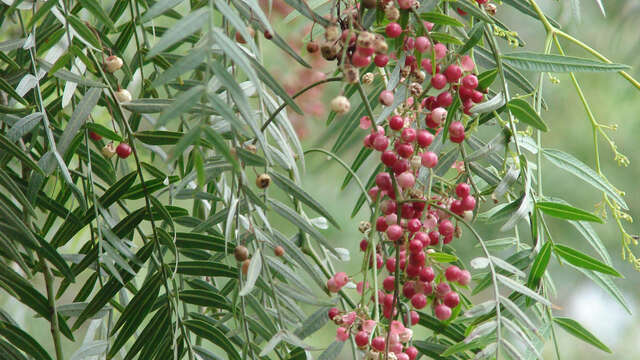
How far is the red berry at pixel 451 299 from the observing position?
0.55 metres

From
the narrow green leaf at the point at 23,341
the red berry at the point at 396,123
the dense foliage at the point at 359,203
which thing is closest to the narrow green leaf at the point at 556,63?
the dense foliage at the point at 359,203

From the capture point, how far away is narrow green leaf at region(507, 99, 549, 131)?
507 mm

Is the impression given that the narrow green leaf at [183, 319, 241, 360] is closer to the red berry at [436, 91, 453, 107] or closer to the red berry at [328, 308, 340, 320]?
the red berry at [328, 308, 340, 320]

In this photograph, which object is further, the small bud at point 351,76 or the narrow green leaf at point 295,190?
the narrow green leaf at point 295,190

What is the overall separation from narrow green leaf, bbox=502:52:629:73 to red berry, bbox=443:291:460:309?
0.58ft

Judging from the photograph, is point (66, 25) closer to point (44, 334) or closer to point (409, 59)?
point (409, 59)

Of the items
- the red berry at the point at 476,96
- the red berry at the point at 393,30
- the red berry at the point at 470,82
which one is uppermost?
the red berry at the point at 393,30

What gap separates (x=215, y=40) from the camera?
14.2 inches

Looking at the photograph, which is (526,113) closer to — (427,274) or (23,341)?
(427,274)

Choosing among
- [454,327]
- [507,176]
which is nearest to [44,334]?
[454,327]

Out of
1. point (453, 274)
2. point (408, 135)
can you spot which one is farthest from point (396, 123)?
point (453, 274)

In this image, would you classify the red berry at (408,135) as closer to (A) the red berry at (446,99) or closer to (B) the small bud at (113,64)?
(A) the red berry at (446,99)

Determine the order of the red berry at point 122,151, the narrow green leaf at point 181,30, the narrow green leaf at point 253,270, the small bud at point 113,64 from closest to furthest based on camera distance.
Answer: the narrow green leaf at point 181,30 < the narrow green leaf at point 253,270 < the small bud at point 113,64 < the red berry at point 122,151

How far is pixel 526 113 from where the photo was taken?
517mm
